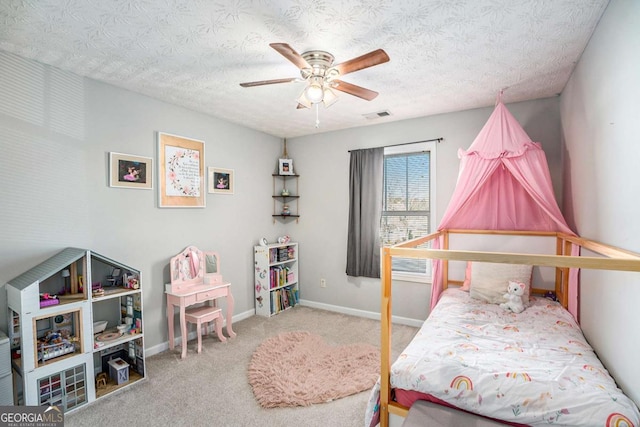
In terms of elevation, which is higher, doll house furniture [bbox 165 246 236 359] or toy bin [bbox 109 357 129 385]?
doll house furniture [bbox 165 246 236 359]

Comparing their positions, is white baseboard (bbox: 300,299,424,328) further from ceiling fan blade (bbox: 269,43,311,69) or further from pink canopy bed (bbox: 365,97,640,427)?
ceiling fan blade (bbox: 269,43,311,69)

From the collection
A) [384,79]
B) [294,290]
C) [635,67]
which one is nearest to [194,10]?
[384,79]

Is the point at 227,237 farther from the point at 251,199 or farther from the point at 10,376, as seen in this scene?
the point at 10,376

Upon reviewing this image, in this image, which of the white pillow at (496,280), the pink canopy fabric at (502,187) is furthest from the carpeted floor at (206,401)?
the pink canopy fabric at (502,187)

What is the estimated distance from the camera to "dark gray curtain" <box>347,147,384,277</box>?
395 cm

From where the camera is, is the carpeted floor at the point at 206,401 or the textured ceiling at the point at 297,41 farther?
the carpeted floor at the point at 206,401

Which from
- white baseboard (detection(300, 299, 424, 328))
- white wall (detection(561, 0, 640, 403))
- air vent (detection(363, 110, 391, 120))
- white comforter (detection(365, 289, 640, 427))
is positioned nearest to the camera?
white comforter (detection(365, 289, 640, 427))

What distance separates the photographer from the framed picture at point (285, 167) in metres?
4.50

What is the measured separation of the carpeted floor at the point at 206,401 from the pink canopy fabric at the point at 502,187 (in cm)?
151

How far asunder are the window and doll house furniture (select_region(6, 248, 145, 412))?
9.27 feet

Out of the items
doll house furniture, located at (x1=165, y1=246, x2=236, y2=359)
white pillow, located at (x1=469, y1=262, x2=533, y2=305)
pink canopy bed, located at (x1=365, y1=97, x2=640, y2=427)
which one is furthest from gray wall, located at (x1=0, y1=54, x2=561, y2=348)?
white pillow, located at (x1=469, y1=262, x2=533, y2=305)

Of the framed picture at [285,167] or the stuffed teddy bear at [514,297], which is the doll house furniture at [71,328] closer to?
the framed picture at [285,167]

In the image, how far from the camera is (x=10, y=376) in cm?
196

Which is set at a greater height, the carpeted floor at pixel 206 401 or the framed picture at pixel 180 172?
the framed picture at pixel 180 172
